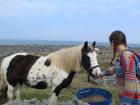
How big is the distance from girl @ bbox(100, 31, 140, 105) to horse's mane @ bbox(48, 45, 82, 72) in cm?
344

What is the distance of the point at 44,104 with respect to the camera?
8898mm

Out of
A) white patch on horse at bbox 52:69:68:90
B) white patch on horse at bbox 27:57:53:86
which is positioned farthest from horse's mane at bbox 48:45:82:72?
white patch on horse at bbox 27:57:53:86

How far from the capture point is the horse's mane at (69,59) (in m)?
9.28

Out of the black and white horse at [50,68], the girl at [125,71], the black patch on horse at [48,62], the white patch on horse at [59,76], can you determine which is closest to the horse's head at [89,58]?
the black and white horse at [50,68]

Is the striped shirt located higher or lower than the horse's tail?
higher

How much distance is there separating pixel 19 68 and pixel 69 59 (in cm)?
142

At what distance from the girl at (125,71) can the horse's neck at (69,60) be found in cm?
345

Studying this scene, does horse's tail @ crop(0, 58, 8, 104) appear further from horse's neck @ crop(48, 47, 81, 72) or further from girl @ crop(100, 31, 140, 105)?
girl @ crop(100, 31, 140, 105)

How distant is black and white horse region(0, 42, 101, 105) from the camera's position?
9.14 meters

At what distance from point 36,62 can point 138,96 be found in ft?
14.6

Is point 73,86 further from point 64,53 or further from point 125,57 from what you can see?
point 125,57

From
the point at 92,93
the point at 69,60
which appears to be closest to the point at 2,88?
the point at 69,60

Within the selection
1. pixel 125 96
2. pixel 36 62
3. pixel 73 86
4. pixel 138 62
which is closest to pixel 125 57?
pixel 138 62

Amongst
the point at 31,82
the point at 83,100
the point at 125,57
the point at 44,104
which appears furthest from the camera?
the point at 31,82
